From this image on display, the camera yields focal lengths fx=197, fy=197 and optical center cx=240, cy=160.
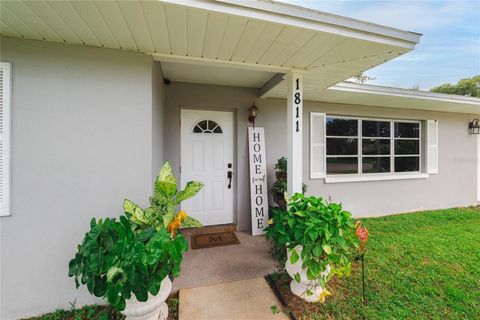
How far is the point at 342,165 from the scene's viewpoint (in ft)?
13.1

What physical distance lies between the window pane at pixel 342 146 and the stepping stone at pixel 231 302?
2.86 meters

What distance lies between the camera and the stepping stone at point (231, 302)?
64.0 inches

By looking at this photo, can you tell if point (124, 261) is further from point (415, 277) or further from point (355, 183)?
point (355, 183)

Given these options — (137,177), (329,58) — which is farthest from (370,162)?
(137,177)

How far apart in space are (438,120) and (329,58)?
14.4 feet

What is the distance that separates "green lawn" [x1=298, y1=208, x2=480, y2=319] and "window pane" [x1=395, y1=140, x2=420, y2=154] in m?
1.64

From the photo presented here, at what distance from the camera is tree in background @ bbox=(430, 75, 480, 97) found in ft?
41.7

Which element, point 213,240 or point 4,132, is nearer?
point 4,132

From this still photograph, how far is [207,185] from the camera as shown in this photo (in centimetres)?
330

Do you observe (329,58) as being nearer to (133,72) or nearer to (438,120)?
(133,72)

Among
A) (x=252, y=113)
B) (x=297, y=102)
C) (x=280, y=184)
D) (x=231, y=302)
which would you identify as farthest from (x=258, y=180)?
(x=231, y=302)

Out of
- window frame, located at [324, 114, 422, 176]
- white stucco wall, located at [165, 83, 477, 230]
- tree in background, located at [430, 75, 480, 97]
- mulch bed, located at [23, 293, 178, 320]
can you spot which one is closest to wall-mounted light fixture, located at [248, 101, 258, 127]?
white stucco wall, located at [165, 83, 477, 230]

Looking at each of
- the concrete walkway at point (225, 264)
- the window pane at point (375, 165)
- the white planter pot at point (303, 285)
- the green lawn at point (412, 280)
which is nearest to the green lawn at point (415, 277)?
the green lawn at point (412, 280)

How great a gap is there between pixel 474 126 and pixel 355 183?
→ 11.6ft
